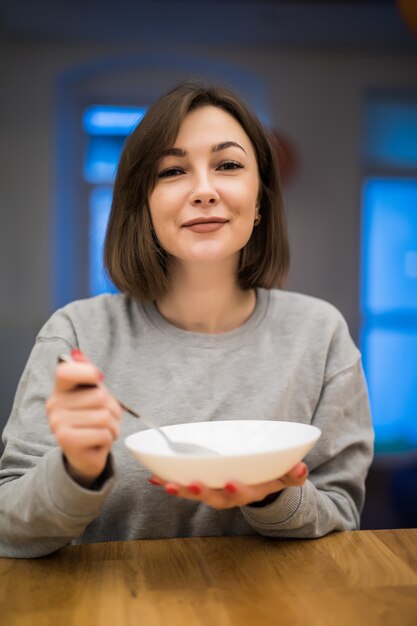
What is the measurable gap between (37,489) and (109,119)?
177 inches

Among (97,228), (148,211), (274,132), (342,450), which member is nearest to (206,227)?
(148,211)

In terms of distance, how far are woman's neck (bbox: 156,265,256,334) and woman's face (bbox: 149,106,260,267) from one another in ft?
0.28

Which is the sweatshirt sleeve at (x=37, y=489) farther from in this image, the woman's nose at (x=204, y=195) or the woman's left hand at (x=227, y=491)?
the woman's nose at (x=204, y=195)

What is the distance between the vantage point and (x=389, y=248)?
530cm

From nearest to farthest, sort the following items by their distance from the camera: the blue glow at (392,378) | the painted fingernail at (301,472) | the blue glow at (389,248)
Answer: the painted fingernail at (301,472)
the blue glow at (392,378)
the blue glow at (389,248)

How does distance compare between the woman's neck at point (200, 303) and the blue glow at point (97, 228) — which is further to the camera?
the blue glow at point (97, 228)

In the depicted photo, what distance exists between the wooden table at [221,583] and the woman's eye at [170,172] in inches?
24.7

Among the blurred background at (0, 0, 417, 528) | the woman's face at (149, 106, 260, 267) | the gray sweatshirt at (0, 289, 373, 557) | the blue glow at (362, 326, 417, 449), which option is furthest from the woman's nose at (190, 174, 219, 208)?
the blue glow at (362, 326, 417, 449)

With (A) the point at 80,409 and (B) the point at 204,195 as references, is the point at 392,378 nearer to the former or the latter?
(B) the point at 204,195

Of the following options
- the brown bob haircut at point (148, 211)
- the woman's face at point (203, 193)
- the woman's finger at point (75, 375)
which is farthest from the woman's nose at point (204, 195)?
the woman's finger at point (75, 375)

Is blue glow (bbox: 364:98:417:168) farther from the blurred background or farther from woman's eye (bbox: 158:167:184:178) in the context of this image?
woman's eye (bbox: 158:167:184:178)

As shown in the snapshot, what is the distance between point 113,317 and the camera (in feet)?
4.58

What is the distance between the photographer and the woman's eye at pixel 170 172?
1.30 m

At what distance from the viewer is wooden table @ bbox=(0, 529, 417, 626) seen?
0.83 meters
